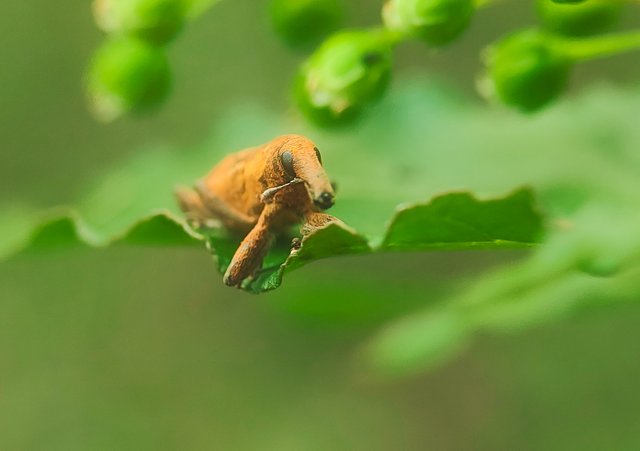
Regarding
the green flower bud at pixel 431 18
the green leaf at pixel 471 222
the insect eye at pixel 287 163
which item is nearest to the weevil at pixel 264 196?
the insect eye at pixel 287 163

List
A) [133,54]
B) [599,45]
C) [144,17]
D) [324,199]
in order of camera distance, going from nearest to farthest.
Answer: [324,199] < [599,45] < [144,17] < [133,54]

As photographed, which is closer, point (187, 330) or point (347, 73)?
point (347, 73)

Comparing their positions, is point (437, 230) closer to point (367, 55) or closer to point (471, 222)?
point (471, 222)

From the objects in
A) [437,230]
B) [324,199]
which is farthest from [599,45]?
[324,199]

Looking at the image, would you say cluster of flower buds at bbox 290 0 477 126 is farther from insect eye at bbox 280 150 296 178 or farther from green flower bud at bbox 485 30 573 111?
insect eye at bbox 280 150 296 178

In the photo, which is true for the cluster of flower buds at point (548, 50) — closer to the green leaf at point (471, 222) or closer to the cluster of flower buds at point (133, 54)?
the green leaf at point (471, 222)

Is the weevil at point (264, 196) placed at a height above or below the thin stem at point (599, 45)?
below
